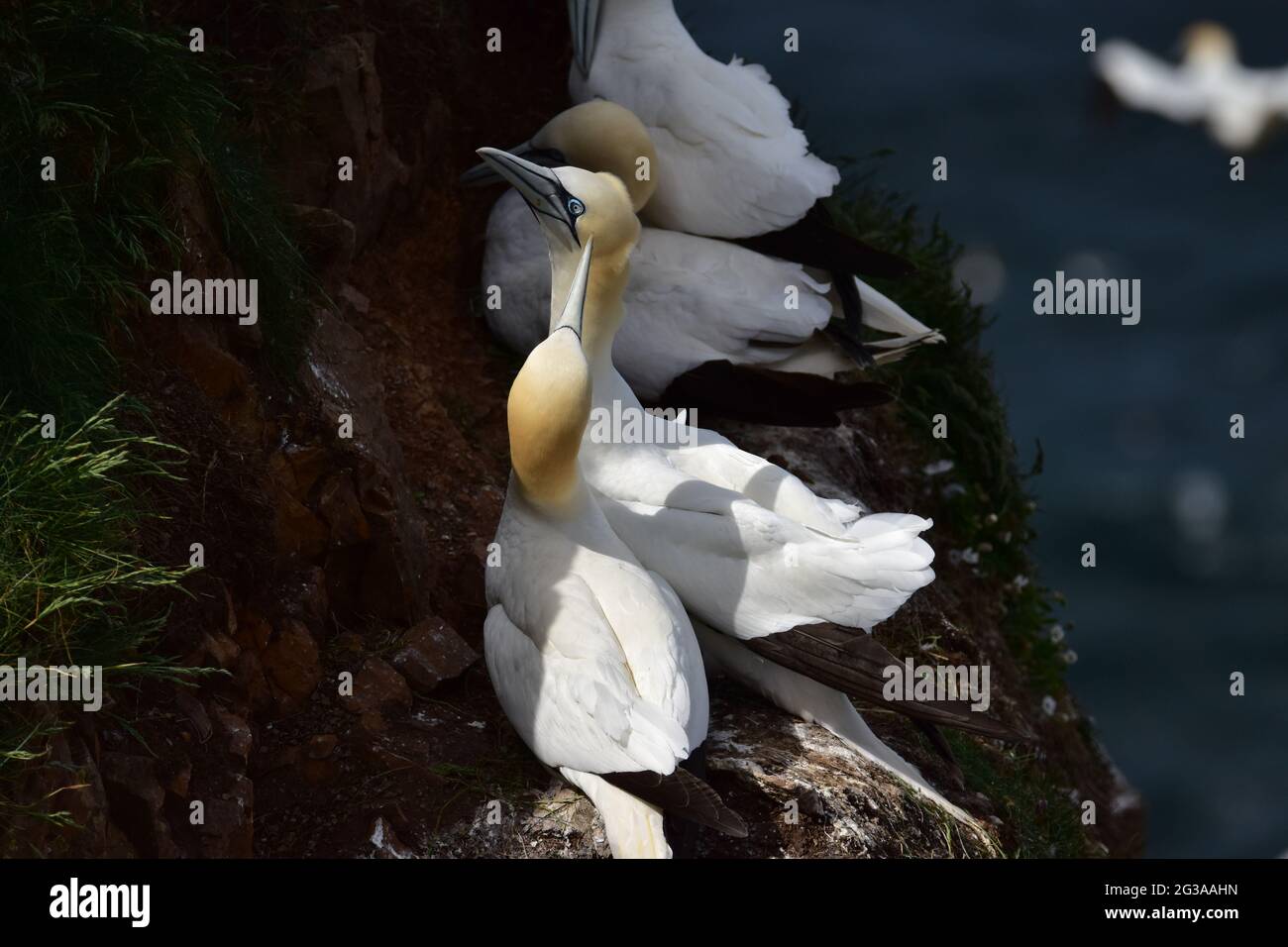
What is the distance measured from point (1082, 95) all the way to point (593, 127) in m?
16.0

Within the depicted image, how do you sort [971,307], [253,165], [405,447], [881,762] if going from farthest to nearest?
[971,307], [405,447], [253,165], [881,762]

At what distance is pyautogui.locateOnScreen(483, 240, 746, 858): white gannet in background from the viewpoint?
15.0 feet

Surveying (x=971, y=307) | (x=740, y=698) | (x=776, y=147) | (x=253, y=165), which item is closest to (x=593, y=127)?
(x=776, y=147)

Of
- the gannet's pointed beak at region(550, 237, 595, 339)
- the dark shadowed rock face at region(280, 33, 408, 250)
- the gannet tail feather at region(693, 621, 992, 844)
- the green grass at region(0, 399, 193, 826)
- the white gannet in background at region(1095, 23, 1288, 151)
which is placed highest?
the white gannet in background at region(1095, 23, 1288, 151)

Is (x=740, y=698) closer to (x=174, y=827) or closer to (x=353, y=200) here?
(x=174, y=827)

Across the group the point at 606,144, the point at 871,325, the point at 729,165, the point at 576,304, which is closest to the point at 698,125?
the point at 729,165

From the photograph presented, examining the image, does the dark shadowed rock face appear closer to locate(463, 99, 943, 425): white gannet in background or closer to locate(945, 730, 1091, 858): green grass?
locate(463, 99, 943, 425): white gannet in background

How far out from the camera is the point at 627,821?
4.59 meters

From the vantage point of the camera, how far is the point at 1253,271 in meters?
21.8

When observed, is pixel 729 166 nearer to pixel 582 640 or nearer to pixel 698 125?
pixel 698 125

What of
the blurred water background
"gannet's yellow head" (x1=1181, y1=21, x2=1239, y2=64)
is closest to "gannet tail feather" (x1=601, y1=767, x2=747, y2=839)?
"gannet's yellow head" (x1=1181, y1=21, x2=1239, y2=64)

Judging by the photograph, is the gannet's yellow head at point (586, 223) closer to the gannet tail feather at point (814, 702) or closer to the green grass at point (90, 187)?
the green grass at point (90, 187)

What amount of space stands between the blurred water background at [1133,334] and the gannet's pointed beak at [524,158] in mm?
12030

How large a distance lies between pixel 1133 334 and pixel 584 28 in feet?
54.1
